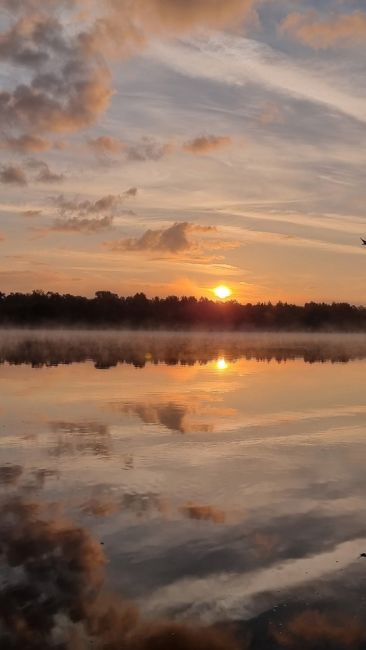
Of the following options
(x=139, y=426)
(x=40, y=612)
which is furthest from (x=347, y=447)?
(x=40, y=612)

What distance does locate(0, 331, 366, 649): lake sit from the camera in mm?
8695

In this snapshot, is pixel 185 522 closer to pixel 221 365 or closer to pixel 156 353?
pixel 221 365

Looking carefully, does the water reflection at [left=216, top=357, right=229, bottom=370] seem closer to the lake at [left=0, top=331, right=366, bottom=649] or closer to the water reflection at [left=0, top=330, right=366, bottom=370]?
the water reflection at [left=0, top=330, right=366, bottom=370]

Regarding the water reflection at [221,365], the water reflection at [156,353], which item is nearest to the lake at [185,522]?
the water reflection at [221,365]

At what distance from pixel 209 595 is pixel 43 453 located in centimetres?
979

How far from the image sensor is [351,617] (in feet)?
28.2

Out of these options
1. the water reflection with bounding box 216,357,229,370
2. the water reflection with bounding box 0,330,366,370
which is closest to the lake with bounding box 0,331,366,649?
the water reflection with bounding box 216,357,229,370

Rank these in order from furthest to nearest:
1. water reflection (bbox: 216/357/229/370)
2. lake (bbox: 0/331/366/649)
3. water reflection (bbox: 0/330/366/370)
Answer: water reflection (bbox: 0/330/366/370)
water reflection (bbox: 216/357/229/370)
lake (bbox: 0/331/366/649)

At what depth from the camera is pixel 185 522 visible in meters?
12.4

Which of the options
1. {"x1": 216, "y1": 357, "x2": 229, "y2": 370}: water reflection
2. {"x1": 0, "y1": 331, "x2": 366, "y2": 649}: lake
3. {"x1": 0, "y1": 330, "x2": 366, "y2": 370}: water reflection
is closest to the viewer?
{"x1": 0, "y1": 331, "x2": 366, "y2": 649}: lake

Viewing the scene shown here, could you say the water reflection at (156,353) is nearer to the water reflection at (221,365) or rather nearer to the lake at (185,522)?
the water reflection at (221,365)

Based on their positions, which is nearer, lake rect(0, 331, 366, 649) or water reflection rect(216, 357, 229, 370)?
lake rect(0, 331, 366, 649)

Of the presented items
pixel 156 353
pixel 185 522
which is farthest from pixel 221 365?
pixel 185 522

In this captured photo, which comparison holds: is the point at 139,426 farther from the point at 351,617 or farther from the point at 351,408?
the point at 351,617
